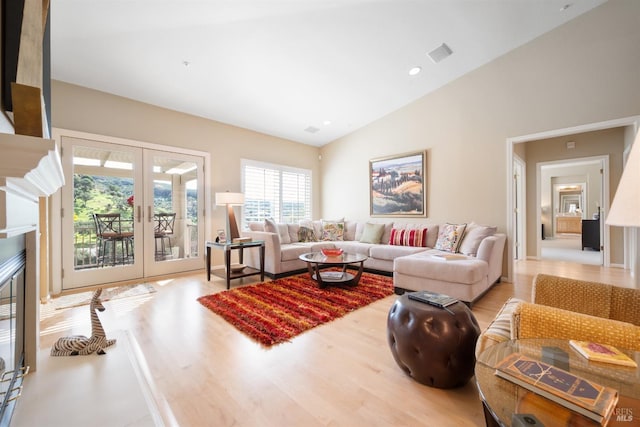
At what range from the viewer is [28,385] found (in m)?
1.24

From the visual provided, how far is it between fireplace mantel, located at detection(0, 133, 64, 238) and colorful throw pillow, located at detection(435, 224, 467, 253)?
4068mm

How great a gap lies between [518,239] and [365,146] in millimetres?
3609

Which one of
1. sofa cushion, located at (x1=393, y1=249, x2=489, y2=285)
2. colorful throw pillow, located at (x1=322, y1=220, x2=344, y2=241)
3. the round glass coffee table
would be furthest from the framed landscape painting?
the round glass coffee table

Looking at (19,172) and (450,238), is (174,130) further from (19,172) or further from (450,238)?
(450,238)

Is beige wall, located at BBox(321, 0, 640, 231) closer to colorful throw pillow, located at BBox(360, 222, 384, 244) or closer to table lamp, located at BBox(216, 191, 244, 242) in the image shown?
colorful throw pillow, located at BBox(360, 222, 384, 244)

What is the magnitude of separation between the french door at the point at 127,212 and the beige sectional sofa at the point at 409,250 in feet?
3.54

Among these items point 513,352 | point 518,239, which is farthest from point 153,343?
point 518,239

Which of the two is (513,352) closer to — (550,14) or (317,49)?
(317,49)

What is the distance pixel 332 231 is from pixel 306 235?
572 millimetres

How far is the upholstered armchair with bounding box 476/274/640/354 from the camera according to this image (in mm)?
1095

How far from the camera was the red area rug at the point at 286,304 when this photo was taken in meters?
2.31

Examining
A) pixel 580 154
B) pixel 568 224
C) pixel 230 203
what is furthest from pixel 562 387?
pixel 568 224

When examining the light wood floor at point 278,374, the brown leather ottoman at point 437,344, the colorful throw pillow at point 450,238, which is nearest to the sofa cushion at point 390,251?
the colorful throw pillow at point 450,238

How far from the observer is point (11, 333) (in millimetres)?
1170
